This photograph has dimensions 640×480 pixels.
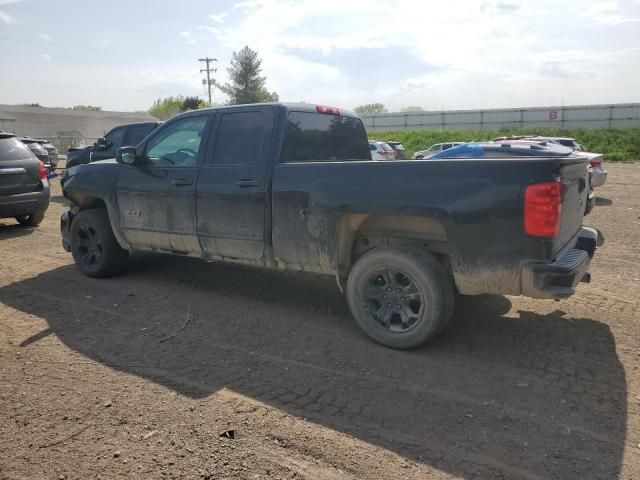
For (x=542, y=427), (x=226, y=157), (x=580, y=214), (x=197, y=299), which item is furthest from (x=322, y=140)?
(x=542, y=427)

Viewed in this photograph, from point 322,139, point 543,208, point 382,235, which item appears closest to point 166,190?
point 322,139

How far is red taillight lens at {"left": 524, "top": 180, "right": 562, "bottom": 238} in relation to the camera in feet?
11.2

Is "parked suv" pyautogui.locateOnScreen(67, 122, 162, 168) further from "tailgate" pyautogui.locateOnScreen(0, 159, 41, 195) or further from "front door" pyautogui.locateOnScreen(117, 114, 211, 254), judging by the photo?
"front door" pyautogui.locateOnScreen(117, 114, 211, 254)

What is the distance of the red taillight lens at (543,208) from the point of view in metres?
3.41

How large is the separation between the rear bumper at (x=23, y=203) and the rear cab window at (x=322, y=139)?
6392mm

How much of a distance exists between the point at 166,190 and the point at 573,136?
3449 centimetres

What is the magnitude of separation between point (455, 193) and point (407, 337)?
120cm

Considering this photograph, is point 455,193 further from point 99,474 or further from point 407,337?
point 99,474

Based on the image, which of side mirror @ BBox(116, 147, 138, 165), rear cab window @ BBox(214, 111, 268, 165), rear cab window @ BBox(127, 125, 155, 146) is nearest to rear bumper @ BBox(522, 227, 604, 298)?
rear cab window @ BBox(214, 111, 268, 165)

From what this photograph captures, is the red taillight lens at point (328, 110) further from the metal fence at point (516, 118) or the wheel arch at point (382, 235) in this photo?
the metal fence at point (516, 118)

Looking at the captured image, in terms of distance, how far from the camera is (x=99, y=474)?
8.68ft

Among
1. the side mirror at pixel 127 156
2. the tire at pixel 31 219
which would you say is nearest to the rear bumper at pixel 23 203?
the tire at pixel 31 219

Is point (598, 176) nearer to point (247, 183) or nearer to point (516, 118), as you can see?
point (247, 183)

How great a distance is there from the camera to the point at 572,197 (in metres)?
3.97
